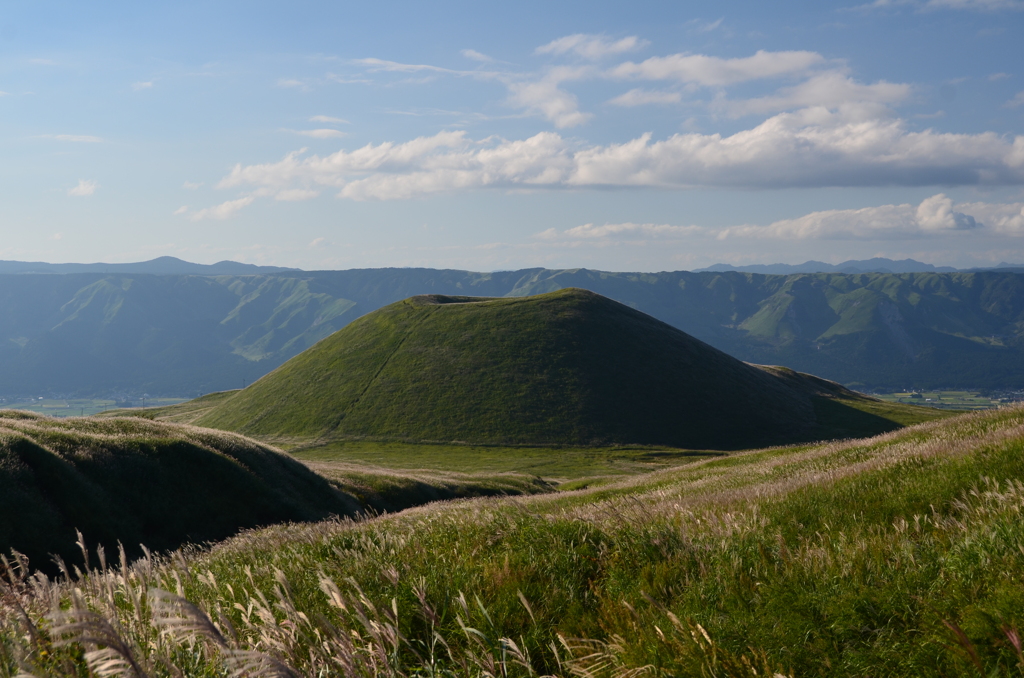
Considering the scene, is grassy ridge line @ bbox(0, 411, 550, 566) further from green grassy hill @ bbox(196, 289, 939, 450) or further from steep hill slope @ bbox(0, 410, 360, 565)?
green grassy hill @ bbox(196, 289, 939, 450)

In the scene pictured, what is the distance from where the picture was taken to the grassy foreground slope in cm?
389

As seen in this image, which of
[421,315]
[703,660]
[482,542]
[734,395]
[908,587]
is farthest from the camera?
[421,315]

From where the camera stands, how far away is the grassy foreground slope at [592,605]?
153 inches

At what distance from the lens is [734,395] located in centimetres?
12862

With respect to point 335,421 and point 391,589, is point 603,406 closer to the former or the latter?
point 335,421

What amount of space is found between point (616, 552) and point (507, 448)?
102 metres

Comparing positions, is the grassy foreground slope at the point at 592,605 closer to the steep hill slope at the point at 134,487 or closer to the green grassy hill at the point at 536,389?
the steep hill slope at the point at 134,487

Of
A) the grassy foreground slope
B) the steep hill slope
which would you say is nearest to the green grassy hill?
the steep hill slope

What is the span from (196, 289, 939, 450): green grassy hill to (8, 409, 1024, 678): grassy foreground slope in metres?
102

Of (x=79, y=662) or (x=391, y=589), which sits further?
(x=391, y=589)

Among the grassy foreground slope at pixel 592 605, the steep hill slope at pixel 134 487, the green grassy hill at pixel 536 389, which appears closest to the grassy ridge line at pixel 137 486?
the steep hill slope at pixel 134 487

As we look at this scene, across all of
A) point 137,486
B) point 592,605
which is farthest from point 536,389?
point 592,605

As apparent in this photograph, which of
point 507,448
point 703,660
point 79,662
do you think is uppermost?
point 703,660

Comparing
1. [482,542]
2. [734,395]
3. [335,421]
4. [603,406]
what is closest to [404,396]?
[335,421]
